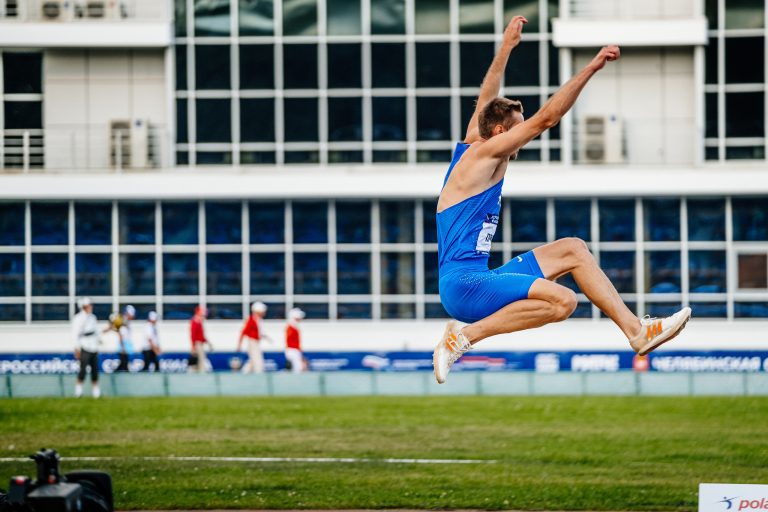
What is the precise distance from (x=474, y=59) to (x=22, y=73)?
13104 millimetres

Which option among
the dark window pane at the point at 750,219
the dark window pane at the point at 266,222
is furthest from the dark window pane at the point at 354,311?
the dark window pane at the point at 750,219

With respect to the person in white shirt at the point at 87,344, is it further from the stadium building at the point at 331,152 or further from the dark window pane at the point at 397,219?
the dark window pane at the point at 397,219

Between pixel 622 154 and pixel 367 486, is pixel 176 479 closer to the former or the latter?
pixel 367 486

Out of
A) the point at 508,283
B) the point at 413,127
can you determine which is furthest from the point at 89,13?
the point at 508,283

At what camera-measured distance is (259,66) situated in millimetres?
43125

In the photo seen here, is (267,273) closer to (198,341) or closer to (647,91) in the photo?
(198,341)

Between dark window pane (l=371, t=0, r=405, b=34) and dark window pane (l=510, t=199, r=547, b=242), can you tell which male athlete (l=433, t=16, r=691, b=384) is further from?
dark window pane (l=371, t=0, r=405, b=34)

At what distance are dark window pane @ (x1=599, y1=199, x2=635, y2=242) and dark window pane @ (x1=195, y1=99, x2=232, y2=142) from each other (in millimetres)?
10873

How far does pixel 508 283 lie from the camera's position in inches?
431

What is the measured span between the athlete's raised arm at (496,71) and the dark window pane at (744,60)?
32342mm

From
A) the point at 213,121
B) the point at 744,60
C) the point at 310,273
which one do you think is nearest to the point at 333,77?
the point at 213,121

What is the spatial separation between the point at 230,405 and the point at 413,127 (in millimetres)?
15079

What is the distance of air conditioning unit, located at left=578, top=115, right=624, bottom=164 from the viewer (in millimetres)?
42094

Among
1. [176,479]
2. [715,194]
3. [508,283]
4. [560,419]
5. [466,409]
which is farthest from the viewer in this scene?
[715,194]
